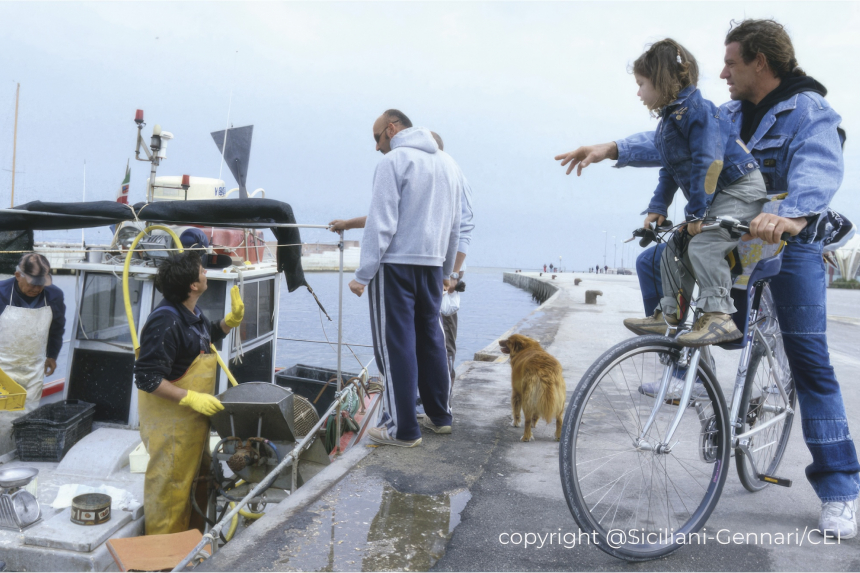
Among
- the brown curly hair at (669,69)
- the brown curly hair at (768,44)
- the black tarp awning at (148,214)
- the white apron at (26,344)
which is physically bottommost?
the white apron at (26,344)

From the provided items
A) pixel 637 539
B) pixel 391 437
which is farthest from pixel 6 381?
pixel 637 539

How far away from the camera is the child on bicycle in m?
2.23

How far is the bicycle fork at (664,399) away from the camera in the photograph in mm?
2195

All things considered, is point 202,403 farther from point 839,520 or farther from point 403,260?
point 839,520

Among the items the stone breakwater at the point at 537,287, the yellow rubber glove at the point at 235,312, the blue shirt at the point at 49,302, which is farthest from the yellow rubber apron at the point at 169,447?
the stone breakwater at the point at 537,287

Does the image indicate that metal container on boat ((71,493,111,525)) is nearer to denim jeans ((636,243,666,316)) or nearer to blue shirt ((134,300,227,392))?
blue shirt ((134,300,227,392))

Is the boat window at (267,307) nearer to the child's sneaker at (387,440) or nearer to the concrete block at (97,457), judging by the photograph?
the concrete block at (97,457)

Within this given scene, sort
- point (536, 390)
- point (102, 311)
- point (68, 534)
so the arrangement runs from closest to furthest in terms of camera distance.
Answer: point (68, 534)
point (536, 390)
point (102, 311)

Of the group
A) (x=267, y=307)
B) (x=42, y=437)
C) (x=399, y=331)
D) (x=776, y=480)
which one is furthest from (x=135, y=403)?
(x=776, y=480)

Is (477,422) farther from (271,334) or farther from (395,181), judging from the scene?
(271,334)

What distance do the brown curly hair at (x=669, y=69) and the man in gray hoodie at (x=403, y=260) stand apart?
156 cm

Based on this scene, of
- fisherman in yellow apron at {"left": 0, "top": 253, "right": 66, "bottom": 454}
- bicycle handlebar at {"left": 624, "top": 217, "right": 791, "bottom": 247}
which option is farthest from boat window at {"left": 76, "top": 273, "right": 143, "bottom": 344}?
bicycle handlebar at {"left": 624, "top": 217, "right": 791, "bottom": 247}

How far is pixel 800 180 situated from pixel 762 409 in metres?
1.23

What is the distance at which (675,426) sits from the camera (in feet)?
7.23
